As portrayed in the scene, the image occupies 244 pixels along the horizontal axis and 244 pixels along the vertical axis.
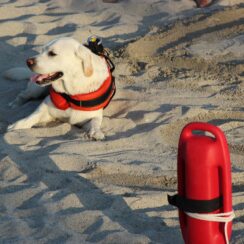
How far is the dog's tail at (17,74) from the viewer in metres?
6.00

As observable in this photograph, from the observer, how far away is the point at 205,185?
8.94 feet

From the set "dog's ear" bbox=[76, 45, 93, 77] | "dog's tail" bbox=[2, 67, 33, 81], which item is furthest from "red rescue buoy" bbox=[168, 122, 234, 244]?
"dog's tail" bbox=[2, 67, 33, 81]

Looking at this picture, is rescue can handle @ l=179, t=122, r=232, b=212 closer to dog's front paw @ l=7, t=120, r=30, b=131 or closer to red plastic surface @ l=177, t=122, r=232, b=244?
red plastic surface @ l=177, t=122, r=232, b=244

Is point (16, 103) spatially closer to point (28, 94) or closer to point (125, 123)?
point (28, 94)

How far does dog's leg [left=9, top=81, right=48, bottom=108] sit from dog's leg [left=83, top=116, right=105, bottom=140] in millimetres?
827

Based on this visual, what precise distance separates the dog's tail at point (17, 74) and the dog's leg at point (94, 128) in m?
1.37

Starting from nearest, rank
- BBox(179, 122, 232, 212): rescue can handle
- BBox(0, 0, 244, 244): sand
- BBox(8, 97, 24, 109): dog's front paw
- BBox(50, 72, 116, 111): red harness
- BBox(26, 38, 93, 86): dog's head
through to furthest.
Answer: BBox(179, 122, 232, 212): rescue can handle < BBox(0, 0, 244, 244): sand < BBox(26, 38, 93, 86): dog's head < BBox(50, 72, 116, 111): red harness < BBox(8, 97, 24, 109): dog's front paw

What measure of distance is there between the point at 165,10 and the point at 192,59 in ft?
6.38

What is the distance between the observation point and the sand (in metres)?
3.32

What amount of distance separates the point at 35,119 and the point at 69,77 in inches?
16.9

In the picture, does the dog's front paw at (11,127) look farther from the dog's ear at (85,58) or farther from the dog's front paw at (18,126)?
the dog's ear at (85,58)

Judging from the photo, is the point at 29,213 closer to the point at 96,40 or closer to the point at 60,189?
the point at 60,189

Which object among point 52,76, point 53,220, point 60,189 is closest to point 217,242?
point 53,220

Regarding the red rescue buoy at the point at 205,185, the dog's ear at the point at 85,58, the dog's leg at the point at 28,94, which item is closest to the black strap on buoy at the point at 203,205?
the red rescue buoy at the point at 205,185
